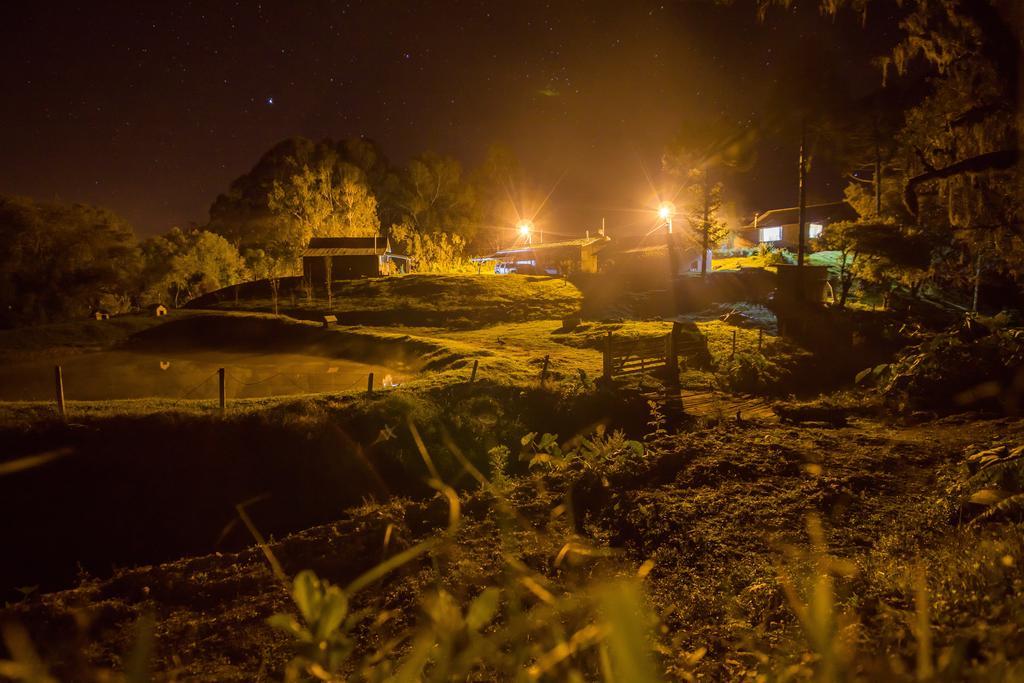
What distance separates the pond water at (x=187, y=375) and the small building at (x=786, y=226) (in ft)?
150

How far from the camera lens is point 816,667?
2523 mm

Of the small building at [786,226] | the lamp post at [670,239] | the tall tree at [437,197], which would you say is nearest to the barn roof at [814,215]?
the small building at [786,226]

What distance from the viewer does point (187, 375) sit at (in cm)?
1969

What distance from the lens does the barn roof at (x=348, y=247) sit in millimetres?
48250

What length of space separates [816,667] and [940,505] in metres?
4.60

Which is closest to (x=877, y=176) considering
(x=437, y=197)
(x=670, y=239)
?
(x=670, y=239)

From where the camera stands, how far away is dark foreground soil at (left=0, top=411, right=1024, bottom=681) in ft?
10.4

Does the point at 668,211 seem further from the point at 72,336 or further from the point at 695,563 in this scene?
the point at 695,563

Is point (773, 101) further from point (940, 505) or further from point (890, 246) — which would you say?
point (940, 505)

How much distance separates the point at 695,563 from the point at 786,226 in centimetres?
5957

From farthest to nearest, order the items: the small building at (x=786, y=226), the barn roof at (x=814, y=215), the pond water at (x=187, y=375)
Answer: the small building at (x=786, y=226)
the barn roof at (x=814, y=215)
the pond water at (x=187, y=375)

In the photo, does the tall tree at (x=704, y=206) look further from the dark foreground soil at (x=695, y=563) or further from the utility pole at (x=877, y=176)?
the dark foreground soil at (x=695, y=563)

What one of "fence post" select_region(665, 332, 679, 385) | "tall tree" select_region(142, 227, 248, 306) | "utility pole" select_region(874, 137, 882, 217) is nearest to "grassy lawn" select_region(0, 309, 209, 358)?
"tall tree" select_region(142, 227, 248, 306)

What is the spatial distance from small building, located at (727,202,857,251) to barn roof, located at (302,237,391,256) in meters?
37.0
